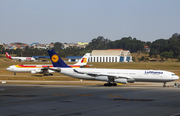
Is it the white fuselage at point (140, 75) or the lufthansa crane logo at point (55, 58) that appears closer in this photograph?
the white fuselage at point (140, 75)

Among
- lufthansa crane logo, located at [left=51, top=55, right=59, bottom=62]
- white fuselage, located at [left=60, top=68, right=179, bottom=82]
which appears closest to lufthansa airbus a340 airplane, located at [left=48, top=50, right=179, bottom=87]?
white fuselage, located at [left=60, top=68, right=179, bottom=82]

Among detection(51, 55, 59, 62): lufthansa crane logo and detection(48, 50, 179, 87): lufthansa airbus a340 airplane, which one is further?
detection(51, 55, 59, 62): lufthansa crane logo

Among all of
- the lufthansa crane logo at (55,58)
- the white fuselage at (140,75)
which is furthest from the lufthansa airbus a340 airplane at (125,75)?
the lufthansa crane logo at (55,58)

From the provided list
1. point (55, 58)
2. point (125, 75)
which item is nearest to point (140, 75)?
point (125, 75)

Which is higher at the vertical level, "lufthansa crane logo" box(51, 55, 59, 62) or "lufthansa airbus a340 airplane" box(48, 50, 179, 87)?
"lufthansa crane logo" box(51, 55, 59, 62)

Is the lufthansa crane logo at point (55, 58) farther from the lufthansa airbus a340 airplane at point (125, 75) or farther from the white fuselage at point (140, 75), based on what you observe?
the white fuselage at point (140, 75)

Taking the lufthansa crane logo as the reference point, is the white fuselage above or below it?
below

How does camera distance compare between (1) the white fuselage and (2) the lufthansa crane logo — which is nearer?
(1) the white fuselage

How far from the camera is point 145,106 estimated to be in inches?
1235

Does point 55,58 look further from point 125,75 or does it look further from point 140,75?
point 140,75

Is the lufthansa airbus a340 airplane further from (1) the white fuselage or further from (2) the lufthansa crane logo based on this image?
(2) the lufthansa crane logo

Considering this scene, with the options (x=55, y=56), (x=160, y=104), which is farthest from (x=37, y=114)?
(x=55, y=56)

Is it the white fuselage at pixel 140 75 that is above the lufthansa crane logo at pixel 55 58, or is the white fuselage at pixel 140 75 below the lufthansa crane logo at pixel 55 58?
below

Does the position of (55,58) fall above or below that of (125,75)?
above
